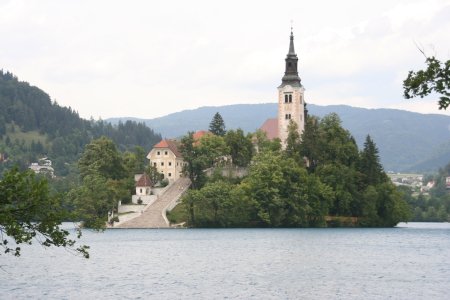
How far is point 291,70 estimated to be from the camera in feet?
501

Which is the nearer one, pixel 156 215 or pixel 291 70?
pixel 156 215

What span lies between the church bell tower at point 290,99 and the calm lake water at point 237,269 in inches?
2044

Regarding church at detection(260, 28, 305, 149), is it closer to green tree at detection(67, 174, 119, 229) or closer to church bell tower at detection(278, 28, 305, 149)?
church bell tower at detection(278, 28, 305, 149)

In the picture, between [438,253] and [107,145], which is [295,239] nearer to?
[438,253]

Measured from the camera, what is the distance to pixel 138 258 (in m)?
74.4

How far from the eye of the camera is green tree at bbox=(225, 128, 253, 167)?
5571 inches

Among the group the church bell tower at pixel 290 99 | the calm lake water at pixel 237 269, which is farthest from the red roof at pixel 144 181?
the calm lake water at pixel 237 269

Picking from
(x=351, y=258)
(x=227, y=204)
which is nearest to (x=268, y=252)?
(x=351, y=258)

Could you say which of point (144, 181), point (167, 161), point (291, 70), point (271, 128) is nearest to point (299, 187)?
point (144, 181)

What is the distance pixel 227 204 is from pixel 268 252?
43360 millimetres

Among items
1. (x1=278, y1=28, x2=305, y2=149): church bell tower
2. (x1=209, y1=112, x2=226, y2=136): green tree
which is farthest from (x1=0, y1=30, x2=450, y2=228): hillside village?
(x1=209, y1=112, x2=226, y2=136): green tree

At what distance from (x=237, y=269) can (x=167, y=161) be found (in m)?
87.8

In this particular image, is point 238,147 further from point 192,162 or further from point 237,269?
point 237,269

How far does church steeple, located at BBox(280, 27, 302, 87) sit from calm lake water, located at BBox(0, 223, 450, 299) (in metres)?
53.6
